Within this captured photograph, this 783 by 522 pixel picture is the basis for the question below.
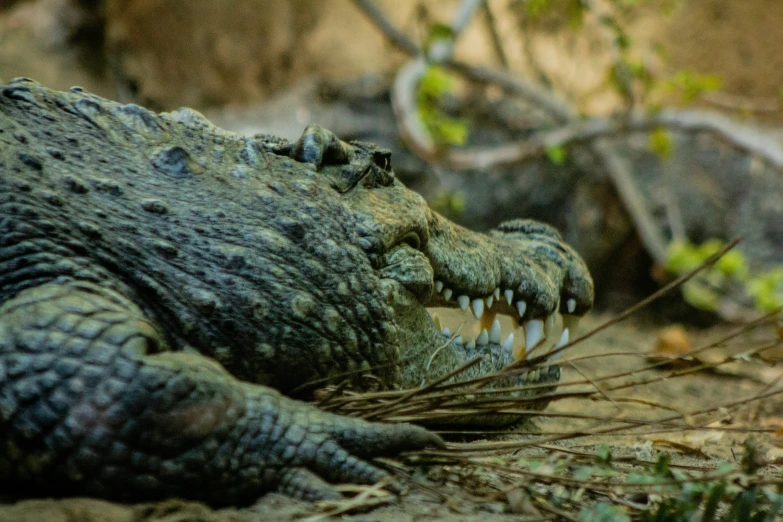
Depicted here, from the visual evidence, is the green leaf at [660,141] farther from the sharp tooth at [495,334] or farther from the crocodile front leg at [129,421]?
the crocodile front leg at [129,421]

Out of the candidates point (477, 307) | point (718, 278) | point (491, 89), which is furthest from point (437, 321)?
point (491, 89)

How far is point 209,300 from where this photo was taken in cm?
176

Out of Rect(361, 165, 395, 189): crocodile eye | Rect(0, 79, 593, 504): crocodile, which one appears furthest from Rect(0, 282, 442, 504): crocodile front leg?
Rect(361, 165, 395, 189): crocodile eye

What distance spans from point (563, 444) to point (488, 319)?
0.53m

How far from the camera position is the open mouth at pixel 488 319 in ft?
7.73

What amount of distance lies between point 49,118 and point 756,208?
6.33 m

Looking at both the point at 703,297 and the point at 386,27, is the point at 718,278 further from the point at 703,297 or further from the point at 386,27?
the point at 386,27

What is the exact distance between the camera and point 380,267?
84.4 inches

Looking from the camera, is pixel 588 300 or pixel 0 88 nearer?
pixel 0 88

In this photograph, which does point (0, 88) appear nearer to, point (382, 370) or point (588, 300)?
point (382, 370)

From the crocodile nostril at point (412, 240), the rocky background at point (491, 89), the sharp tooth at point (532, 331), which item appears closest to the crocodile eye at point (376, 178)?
the crocodile nostril at point (412, 240)

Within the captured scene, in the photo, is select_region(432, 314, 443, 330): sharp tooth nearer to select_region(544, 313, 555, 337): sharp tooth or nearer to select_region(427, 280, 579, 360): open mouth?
select_region(427, 280, 579, 360): open mouth

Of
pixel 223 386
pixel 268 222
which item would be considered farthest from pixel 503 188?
pixel 223 386

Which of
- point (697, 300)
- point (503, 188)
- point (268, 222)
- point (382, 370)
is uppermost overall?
point (503, 188)
